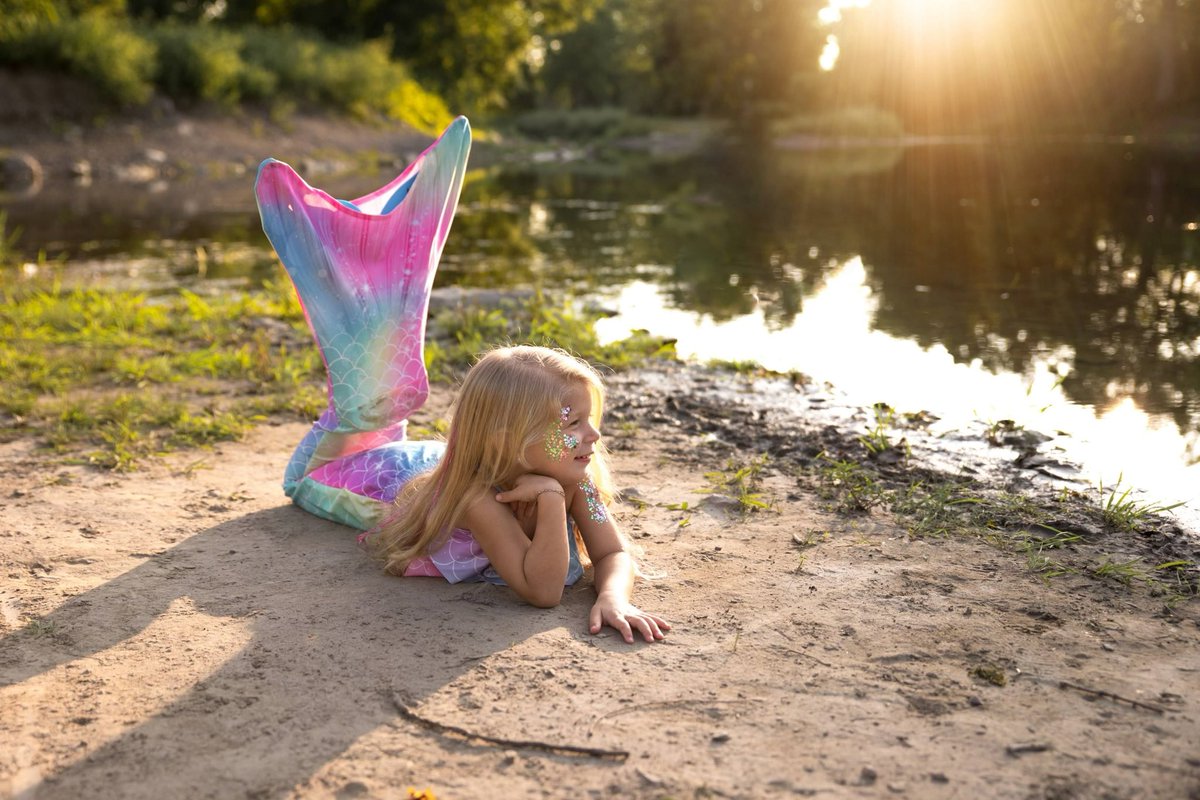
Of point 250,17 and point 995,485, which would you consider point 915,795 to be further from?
point 250,17

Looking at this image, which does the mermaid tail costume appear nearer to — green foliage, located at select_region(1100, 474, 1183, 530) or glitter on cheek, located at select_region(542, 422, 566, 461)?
glitter on cheek, located at select_region(542, 422, 566, 461)

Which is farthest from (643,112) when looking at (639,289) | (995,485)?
(995,485)

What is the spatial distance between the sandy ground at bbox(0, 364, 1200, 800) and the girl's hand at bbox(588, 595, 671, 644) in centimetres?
3

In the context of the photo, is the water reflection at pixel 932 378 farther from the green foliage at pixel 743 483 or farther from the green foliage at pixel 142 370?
the green foliage at pixel 142 370

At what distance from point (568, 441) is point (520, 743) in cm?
98

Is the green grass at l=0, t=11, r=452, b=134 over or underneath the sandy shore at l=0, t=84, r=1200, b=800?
over

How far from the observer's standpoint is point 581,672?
2707mm

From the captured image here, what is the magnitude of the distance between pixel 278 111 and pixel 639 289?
17.9 m

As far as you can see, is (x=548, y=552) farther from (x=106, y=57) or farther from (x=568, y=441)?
(x=106, y=57)

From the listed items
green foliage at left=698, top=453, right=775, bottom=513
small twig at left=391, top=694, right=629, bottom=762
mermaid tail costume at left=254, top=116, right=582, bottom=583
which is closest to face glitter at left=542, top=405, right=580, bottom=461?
mermaid tail costume at left=254, top=116, right=582, bottom=583

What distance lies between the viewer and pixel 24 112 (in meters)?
20.5

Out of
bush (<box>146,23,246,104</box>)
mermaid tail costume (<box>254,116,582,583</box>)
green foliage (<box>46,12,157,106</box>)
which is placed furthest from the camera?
bush (<box>146,23,246,104</box>)

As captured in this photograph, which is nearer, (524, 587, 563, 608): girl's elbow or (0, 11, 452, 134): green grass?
(524, 587, 563, 608): girl's elbow

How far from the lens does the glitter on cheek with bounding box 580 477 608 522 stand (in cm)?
330
